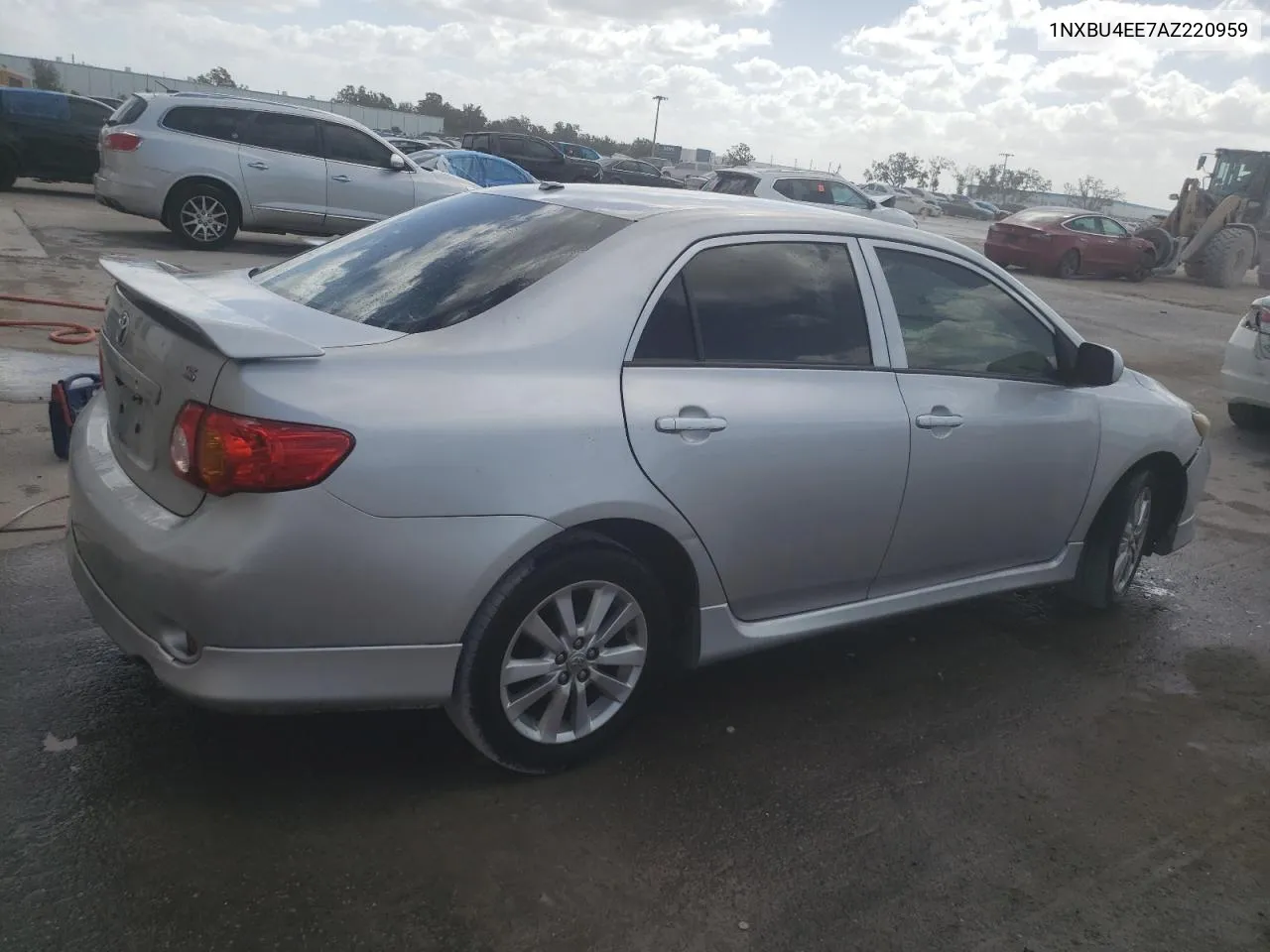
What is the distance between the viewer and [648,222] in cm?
334

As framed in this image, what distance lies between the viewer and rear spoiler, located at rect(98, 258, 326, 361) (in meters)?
2.60

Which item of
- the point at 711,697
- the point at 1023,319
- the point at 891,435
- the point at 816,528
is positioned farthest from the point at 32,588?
the point at 1023,319

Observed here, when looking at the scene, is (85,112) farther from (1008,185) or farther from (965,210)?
(1008,185)

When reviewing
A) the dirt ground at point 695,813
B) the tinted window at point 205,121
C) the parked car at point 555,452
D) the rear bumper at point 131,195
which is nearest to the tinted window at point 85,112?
the rear bumper at point 131,195

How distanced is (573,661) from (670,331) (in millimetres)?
996

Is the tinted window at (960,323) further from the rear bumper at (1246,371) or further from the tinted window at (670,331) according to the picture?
the rear bumper at (1246,371)

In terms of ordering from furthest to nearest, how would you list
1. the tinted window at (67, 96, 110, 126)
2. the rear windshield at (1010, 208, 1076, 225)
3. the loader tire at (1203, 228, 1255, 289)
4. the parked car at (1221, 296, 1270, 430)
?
the loader tire at (1203, 228, 1255, 289), the rear windshield at (1010, 208, 1076, 225), the tinted window at (67, 96, 110, 126), the parked car at (1221, 296, 1270, 430)

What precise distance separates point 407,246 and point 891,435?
1705 mm

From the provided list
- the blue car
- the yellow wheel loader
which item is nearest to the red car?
the yellow wheel loader

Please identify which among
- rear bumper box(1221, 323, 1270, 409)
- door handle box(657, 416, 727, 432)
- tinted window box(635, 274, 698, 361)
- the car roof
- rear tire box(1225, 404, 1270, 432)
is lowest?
rear tire box(1225, 404, 1270, 432)

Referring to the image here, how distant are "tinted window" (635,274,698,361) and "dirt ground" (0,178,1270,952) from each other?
1.21 m

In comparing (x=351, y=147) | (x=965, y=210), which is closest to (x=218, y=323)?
→ (x=351, y=147)

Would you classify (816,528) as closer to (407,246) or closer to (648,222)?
(648,222)

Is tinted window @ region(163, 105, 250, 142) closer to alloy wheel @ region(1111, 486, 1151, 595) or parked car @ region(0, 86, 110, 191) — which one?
parked car @ region(0, 86, 110, 191)
